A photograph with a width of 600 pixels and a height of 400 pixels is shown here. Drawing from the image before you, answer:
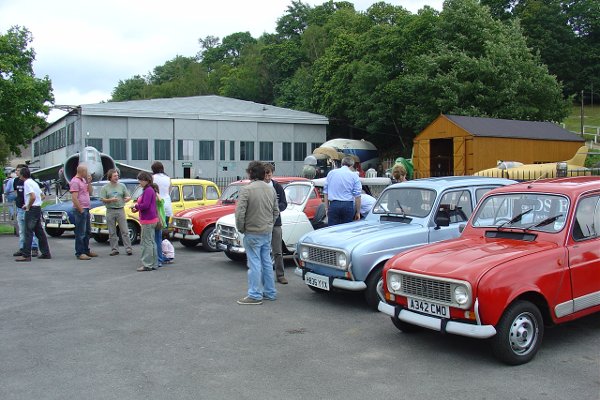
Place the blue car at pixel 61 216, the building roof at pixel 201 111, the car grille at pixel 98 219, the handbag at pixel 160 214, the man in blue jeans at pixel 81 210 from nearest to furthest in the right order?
the handbag at pixel 160 214, the man in blue jeans at pixel 81 210, the car grille at pixel 98 219, the blue car at pixel 61 216, the building roof at pixel 201 111

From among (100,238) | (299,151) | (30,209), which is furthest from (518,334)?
(299,151)

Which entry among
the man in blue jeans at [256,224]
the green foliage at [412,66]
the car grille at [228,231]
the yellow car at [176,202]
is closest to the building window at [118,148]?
the green foliage at [412,66]

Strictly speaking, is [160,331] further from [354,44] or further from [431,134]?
[354,44]

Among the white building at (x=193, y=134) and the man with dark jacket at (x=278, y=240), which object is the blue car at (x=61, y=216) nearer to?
the man with dark jacket at (x=278, y=240)

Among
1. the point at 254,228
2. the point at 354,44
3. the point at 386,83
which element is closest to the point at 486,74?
the point at 386,83

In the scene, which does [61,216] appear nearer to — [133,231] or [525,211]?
[133,231]

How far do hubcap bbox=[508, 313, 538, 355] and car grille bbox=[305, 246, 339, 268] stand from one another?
267 centimetres

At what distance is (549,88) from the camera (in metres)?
36.6

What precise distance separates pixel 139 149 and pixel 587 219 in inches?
1595

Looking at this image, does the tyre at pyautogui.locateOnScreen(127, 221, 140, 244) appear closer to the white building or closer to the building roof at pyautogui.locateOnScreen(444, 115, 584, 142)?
the building roof at pyautogui.locateOnScreen(444, 115, 584, 142)

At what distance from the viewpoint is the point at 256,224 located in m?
7.53

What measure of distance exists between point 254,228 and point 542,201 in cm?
364

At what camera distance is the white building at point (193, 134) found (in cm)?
4181

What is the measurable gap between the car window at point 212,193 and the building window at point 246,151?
31.9 m
